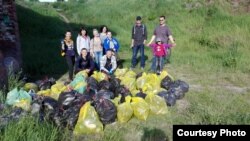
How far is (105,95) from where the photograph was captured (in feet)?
25.5

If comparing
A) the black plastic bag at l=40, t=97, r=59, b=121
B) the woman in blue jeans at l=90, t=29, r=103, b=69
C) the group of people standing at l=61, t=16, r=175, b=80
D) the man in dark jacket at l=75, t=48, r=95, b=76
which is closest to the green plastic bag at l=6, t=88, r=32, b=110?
the black plastic bag at l=40, t=97, r=59, b=121

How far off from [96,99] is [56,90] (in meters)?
1.42

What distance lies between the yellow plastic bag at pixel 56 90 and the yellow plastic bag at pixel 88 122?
141 cm

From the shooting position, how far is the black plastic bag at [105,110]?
7.00 meters

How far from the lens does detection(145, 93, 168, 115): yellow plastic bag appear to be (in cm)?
750

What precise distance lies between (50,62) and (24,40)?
186 inches

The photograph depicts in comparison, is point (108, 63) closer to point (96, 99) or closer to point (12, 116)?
point (96, 99)

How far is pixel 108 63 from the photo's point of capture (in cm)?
998

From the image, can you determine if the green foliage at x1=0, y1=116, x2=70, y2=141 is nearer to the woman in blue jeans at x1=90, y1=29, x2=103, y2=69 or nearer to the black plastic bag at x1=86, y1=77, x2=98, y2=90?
the black plastic bag at x1=86, y1=77, x2=98, y2=90

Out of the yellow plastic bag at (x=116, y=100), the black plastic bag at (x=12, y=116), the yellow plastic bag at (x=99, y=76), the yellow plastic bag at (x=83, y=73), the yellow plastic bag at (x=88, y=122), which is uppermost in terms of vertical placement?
the yellow plastic bag at (x=83, y=73)

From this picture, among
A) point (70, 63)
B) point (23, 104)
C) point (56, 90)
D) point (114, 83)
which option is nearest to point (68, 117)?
point (23, 104)

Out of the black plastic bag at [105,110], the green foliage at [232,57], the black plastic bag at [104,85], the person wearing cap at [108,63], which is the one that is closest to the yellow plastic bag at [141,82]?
the black plastic bag at [104,85]

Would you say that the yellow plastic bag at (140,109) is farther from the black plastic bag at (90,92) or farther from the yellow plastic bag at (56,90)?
the yellow plastic bag at (56,90)

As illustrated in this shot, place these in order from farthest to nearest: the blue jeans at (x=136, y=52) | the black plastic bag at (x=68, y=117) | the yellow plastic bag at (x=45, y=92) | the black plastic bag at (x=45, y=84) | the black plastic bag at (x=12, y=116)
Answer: the blue jeans at (x=136, y=52) → the black plastic bag at (x=45, y=84) → the yellow plastic bag at (x=45, y=92) → the black plastic bag at (x=68, y=117) → the black plastic bag at (x=12, y=116)
